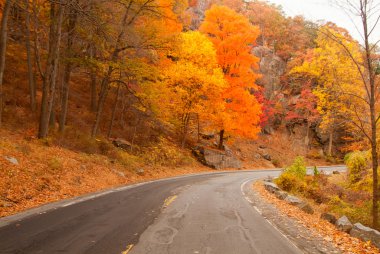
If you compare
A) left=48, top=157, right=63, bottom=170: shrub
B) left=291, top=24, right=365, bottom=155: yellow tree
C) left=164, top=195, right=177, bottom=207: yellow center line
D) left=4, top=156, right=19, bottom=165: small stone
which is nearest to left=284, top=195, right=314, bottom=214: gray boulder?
left=291, top=24, right=365, bottom=155: yellow tree

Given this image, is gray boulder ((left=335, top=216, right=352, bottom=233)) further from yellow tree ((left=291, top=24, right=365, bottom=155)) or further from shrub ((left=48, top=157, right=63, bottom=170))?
shrub ((left=48, top=157, right=63, bottom=170))

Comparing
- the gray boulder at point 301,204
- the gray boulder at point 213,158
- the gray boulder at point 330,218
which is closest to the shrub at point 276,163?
the gray boulder at point 213,158

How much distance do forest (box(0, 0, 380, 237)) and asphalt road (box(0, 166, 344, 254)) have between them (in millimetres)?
2413

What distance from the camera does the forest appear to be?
13086mm

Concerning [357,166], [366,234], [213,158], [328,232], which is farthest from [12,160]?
[213,158]

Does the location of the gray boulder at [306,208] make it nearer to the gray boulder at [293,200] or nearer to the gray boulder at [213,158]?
the gray boulder at [293,200]

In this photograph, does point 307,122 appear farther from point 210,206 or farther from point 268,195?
point 210,206

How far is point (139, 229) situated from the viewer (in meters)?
6.88

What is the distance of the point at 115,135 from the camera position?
2325 centimetres

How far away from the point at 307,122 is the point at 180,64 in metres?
24.8

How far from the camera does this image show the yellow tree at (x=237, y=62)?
28062 millimetres

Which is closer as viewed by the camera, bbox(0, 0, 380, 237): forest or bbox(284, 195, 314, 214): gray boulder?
bbox(284, 195, 314, 214): gray boulder

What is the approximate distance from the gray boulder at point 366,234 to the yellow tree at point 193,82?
1713cm

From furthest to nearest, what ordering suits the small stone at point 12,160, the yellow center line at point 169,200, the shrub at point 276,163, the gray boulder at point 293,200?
the shrub at point 276,163 → the gray boulder at point 293,200 → the small stone at point 12,160 → the yellow center line at point 169,200
